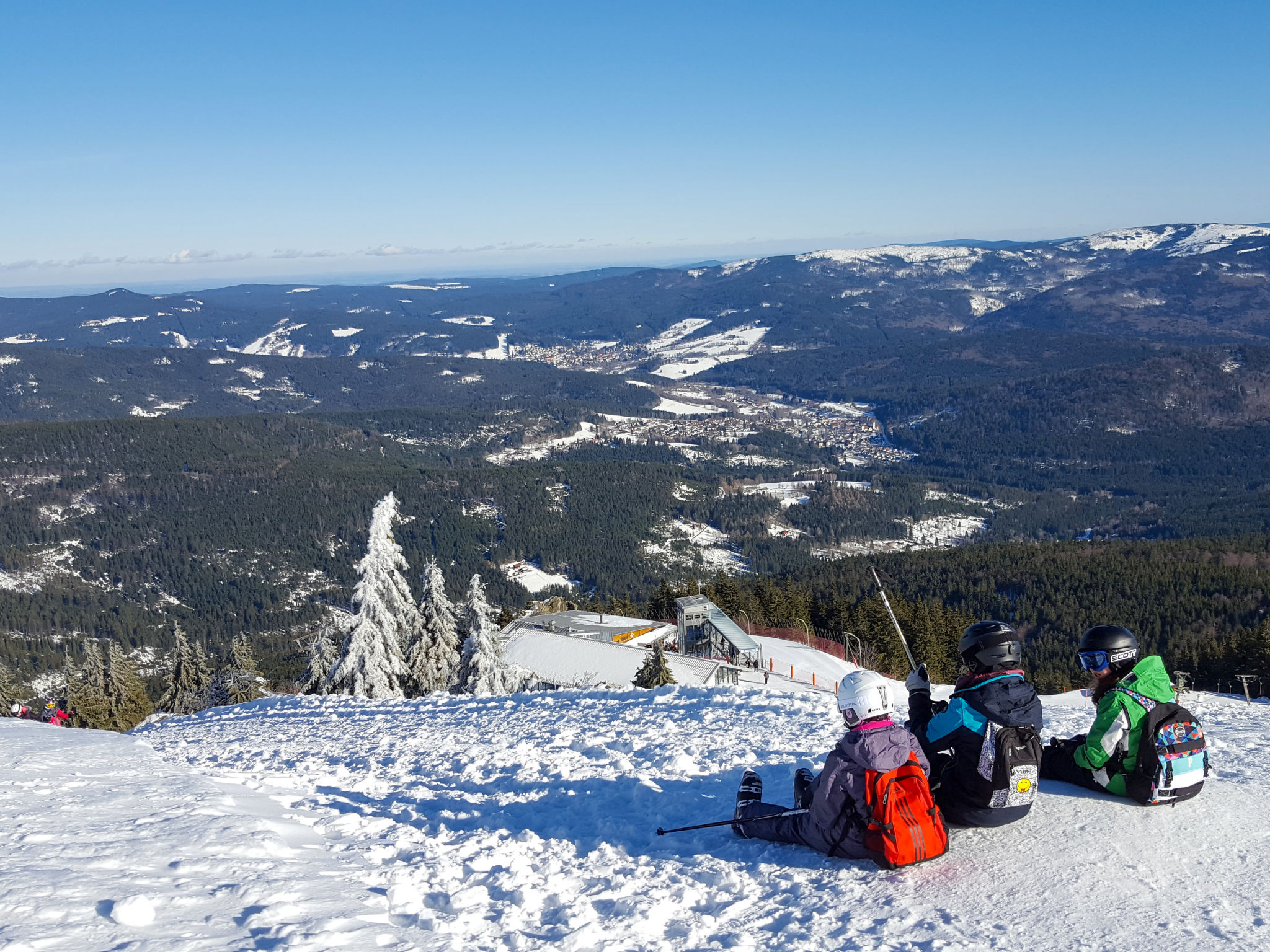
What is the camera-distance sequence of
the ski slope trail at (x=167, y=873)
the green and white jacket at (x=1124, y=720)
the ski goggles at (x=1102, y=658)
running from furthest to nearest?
the ski goggles at (x=1102, y=658) < the green and white jacket at (x=1124, y=720) < the ski slope trail at (x=167, y=873)

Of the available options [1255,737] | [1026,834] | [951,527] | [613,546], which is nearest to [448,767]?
[1026,834]

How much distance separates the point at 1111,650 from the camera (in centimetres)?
764

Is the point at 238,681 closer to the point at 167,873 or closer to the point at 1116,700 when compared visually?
the point at 167,873

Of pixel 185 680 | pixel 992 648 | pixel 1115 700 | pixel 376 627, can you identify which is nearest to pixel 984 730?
pixel 992 648

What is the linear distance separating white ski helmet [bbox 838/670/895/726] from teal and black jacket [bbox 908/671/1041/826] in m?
0.66

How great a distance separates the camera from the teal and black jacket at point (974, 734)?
7121 mm

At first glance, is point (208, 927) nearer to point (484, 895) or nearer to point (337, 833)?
point (484, 895)

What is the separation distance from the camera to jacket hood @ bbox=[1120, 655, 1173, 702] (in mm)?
7504

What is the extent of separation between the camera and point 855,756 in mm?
6867

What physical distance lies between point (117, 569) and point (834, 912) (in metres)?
219

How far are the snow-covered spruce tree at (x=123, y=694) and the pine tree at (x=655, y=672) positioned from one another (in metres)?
23.3

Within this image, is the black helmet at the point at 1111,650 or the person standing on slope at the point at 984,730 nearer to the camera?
the person standing on slope at the point at 984,730

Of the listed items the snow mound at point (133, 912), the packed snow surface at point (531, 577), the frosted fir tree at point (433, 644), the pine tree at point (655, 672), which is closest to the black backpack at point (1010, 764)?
the snow mound at point (133, 912)

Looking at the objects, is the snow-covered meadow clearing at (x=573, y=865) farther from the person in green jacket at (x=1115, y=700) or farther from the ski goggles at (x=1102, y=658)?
the ski goggles at (x=1102, y=658)
